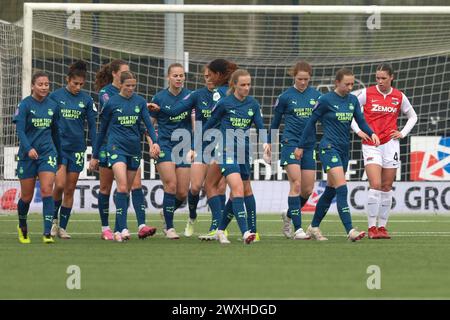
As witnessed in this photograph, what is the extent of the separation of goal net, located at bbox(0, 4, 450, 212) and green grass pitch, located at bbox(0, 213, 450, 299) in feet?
18.7

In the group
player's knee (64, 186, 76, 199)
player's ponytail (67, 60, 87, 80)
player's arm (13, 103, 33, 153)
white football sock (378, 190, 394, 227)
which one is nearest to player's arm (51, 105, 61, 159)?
player's arm (13, 103, 33, 153)

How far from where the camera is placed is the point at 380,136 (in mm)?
14016

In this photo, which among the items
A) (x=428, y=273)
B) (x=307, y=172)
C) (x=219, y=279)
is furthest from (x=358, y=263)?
(x=307, y=172)

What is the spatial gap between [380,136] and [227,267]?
436cm

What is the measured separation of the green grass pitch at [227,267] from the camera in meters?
8.50

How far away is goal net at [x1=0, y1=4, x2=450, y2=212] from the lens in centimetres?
1998

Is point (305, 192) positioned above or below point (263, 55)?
below

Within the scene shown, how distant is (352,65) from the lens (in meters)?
22.0

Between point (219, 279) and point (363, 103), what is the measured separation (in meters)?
5.31

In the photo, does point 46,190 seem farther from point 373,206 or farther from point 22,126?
point 373,206

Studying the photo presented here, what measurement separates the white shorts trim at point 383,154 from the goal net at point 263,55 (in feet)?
19.4

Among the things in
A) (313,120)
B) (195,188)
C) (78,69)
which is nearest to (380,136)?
(313,120)

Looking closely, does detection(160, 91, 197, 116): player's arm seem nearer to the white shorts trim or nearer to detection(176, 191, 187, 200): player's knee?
→ detection(176, 191, 187, 200): player's knee

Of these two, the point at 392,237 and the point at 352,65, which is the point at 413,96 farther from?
the point at 392,237
